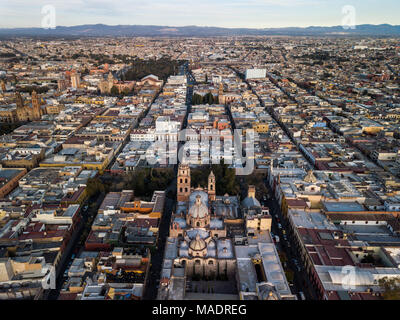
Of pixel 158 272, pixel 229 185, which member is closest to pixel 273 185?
pixel 229 185

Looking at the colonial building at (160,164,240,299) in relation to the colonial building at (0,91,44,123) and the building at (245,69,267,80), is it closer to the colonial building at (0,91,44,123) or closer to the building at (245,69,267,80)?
the colonial building at (0,91,44,123)

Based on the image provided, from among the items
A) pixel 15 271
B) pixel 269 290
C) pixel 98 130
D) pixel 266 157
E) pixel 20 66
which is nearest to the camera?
pixel 269 290

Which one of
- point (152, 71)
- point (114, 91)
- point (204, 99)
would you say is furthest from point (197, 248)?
point (152, 71)

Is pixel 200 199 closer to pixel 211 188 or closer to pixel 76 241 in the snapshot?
pixel 211 188

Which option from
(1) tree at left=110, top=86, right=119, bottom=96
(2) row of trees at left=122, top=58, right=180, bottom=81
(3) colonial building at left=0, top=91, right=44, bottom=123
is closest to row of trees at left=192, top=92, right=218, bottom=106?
(1) tree at left=110, top=86, right=119, bottom=96

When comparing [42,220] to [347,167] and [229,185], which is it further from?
[347,167]

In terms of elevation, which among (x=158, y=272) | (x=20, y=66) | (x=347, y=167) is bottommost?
(x=158, y=272)

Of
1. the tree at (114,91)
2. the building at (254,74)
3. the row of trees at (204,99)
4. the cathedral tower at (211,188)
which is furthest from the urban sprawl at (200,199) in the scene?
the building at (254,74)

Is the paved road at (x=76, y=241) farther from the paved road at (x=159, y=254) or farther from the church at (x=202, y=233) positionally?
the church at (x=202, y=233)
